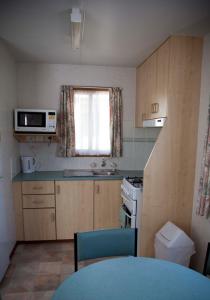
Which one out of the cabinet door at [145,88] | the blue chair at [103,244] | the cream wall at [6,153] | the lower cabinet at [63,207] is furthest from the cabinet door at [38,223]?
the cabinet door at [145,88]

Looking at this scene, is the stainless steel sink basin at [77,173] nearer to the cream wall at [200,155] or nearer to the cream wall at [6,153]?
the cream wall at [6,153]

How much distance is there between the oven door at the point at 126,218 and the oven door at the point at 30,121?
1508 millimetres

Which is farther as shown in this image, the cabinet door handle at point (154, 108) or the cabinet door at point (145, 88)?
the cabinet door at point (145, 88)

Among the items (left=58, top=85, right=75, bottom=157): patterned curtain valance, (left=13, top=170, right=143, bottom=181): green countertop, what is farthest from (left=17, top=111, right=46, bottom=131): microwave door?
(left=13, top=170, right=143, bottom=181): green countertop

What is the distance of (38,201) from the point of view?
2699 millimetres

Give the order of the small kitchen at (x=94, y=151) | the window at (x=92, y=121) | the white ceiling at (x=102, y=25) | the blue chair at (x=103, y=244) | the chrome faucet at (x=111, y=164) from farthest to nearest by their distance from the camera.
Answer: the chrome faucet at (x=111, y=164)
the window at (x=92, y=121)
the small kitchen at (x=94, y=151)
the white ceiling at (x=102, y=25)
the blue chair at (x=103, y=244)

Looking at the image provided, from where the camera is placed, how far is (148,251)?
226cm

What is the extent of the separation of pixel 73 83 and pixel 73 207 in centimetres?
183

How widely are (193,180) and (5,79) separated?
2470 mm

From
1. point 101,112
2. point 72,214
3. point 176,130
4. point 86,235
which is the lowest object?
point 72,214

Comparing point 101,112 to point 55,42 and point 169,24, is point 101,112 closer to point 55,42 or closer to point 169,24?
point 55,42

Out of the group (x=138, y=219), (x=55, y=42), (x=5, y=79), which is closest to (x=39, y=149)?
(x=5, y=79)

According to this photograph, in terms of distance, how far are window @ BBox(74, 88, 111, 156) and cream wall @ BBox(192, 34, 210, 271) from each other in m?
1.42

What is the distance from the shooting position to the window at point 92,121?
10.1 ft
